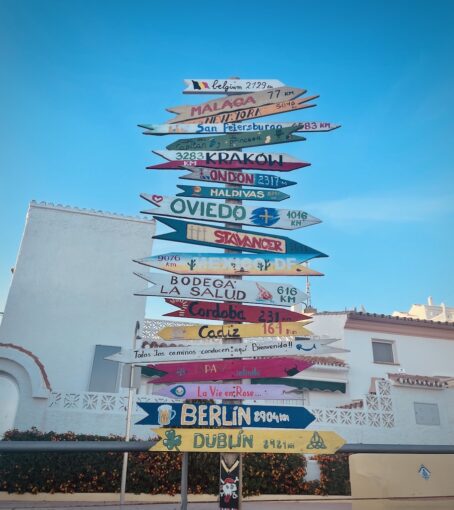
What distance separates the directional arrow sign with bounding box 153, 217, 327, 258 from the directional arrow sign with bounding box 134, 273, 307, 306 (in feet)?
1.62

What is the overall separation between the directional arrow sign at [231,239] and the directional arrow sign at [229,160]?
100 cm

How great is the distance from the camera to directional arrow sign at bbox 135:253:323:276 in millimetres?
5809

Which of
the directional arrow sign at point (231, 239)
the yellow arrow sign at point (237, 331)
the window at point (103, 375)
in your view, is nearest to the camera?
the yellow arrow sign at point (237, 331)

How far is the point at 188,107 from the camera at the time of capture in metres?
7.12

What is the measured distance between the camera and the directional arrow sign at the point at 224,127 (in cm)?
685

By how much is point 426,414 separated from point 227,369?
1232cm

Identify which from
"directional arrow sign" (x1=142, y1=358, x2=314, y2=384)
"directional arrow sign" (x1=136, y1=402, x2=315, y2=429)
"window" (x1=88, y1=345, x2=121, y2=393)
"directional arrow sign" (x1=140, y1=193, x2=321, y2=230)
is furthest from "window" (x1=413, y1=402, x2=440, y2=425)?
"directional arrow sign" (x1=136, y1=402, x2=315, y2=429)

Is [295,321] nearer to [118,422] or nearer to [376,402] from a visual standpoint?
[118,422]

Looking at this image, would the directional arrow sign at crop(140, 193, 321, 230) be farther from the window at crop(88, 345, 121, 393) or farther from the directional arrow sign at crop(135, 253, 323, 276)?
the window at crop(88, 345, 121, 393)

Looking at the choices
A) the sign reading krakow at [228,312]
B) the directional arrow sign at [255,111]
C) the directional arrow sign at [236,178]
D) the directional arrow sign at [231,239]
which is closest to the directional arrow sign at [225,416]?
the sign reading krakow at [228,312]

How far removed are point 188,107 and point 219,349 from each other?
12.8ft

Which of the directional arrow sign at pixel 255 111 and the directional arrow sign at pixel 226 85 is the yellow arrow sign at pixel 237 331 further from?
the directional arrow sign at pixel 226 85

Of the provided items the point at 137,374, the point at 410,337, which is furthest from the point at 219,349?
the point at 410,337

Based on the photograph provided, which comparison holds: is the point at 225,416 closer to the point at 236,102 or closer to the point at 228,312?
the point at 228,312
